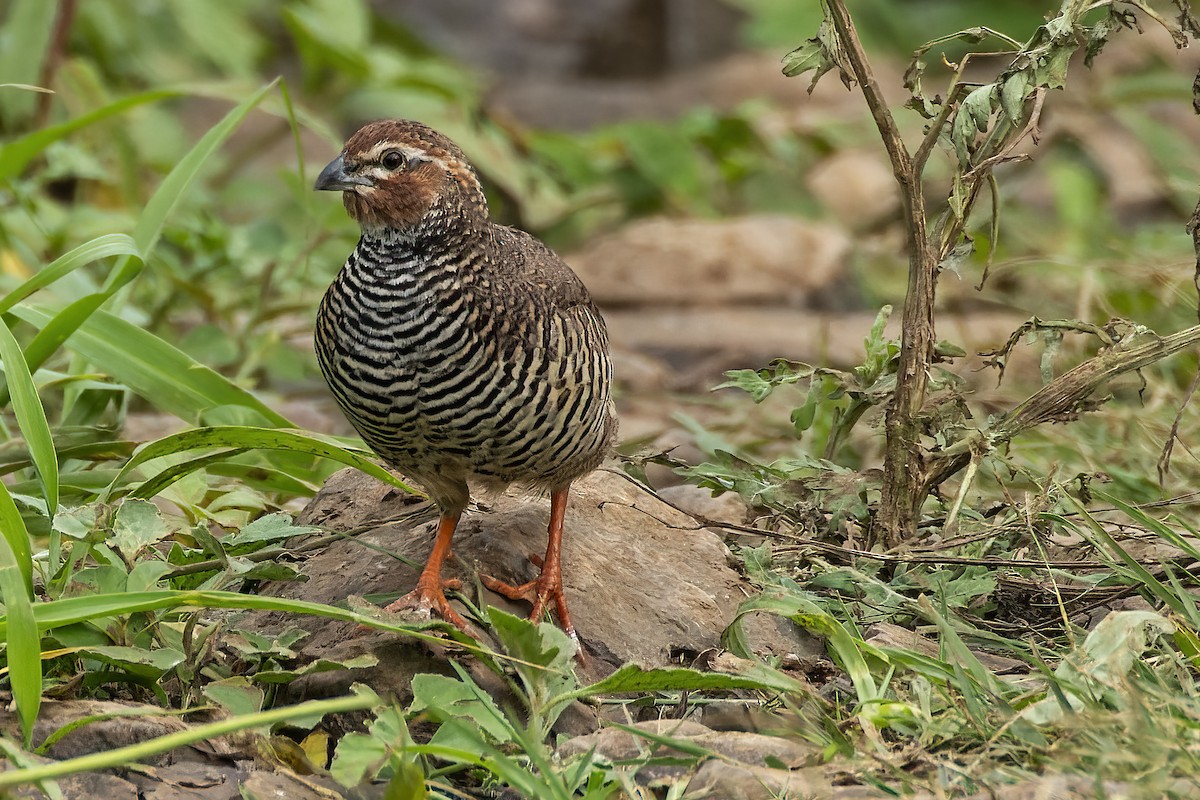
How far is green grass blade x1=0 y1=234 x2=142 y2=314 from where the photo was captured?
11.5ft

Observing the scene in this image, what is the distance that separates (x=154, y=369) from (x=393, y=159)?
3.61ft

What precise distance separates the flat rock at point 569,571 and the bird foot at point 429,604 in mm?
95

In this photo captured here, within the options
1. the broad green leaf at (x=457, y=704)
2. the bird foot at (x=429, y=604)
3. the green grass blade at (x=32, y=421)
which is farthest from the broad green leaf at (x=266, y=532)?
the broad green leaf at (x=457, y=704)

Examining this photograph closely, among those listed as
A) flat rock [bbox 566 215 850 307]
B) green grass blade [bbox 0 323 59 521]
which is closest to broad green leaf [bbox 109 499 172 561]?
green grass blade [bbox 0 323 59 521]

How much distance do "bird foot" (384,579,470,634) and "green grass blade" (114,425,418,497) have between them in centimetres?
39

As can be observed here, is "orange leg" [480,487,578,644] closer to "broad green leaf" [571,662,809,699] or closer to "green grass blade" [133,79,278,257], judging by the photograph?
"broad green leaf" [571,662,809,699]

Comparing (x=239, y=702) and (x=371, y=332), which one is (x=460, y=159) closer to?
(x=371, y=332)

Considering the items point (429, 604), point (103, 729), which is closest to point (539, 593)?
point (429, 604)

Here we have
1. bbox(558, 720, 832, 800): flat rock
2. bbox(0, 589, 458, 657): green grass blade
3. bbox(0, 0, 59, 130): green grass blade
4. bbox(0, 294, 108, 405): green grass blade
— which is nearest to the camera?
bbox(558, 720, 832, 800): flat rock

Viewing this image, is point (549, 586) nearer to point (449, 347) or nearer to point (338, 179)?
point (449, 347)

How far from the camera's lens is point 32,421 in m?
3.12

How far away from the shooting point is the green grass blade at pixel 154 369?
394 centimetres

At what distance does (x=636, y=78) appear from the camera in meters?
13.9

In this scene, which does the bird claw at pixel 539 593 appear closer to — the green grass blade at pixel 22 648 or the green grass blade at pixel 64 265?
the green grass blade at pixel 22 648
